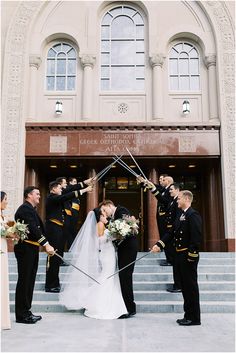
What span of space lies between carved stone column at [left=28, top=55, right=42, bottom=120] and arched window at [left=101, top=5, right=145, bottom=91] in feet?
7.85

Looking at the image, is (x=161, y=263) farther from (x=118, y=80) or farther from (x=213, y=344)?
(x=118, y=80)

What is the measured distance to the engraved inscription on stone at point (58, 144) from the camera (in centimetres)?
1283

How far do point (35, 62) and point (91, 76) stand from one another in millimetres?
2050

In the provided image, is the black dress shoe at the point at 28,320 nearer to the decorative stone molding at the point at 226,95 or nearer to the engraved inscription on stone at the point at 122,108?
the decorative stone molding at the point at 226,95

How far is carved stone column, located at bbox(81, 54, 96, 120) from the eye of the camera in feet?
44.2

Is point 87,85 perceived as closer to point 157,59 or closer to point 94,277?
point 157,59

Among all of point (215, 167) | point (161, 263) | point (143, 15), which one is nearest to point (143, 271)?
point (161, 263)

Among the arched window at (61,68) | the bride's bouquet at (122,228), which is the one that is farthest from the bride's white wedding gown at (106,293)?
the arched window at (61,68)

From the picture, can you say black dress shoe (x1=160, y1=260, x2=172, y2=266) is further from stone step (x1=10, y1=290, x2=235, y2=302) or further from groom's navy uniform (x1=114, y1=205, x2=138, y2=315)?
groom's navy uniform (x1=114, y1=205, x2=138, y2=315)

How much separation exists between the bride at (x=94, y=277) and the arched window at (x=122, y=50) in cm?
812

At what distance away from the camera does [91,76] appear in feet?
45.6

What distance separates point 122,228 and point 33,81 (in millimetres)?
9056

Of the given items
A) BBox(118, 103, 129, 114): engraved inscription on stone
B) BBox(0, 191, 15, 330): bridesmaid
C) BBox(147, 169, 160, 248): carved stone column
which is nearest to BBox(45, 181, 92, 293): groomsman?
BBox(0, 191, 15, 330): bridesmaid

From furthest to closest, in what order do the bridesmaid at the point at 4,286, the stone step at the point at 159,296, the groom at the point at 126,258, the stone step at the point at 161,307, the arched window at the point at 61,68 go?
the arched window at the point at 61,68 < the stone step at the point at 159,296 < the stone step at the point at 161,307 < the groom at the point at 126,258 < the bridesmaid at the point at 4,286
